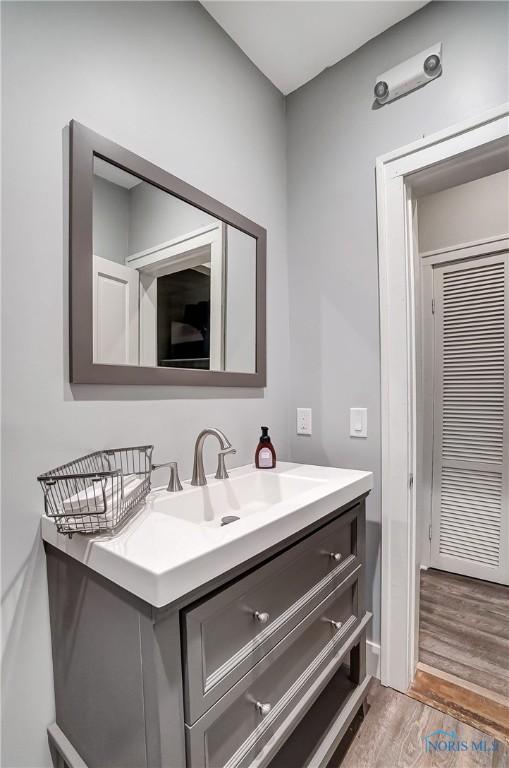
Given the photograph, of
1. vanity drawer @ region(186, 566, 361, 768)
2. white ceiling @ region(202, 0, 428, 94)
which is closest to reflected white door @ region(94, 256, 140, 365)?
vanity drawer @ region(186, 566, 361, 768)

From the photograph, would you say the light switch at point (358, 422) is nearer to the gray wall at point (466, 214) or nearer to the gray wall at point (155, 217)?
the gray wall at point (155, 217)

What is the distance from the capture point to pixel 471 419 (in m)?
2.44

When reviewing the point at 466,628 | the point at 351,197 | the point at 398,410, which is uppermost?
the point at 351,197

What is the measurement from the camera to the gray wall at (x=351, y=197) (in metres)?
1.39

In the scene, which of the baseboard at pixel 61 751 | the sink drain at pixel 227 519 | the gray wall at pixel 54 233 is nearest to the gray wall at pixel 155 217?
the gray wall at pixel 54 233

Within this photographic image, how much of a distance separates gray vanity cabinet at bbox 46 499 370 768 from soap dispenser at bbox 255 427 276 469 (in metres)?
0.42

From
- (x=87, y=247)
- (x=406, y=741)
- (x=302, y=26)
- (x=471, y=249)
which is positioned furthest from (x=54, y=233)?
(x=471, y=249)

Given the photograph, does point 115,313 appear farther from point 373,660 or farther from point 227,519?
point 373,660

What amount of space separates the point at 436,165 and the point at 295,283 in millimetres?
739

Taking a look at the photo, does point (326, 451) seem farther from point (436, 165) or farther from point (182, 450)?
point (436, 165)

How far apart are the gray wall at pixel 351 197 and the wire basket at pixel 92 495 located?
3.21ft

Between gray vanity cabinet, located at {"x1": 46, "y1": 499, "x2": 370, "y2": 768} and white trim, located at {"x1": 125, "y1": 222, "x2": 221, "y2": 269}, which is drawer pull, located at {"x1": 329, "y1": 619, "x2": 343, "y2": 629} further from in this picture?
white trim, located at {"x1": 125, "y1": 222, "x2": 221, "y2": 269}

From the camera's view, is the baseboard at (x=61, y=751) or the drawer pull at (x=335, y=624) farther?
the drawer pull at (x=335, y=624)

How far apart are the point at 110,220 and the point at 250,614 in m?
1.14
